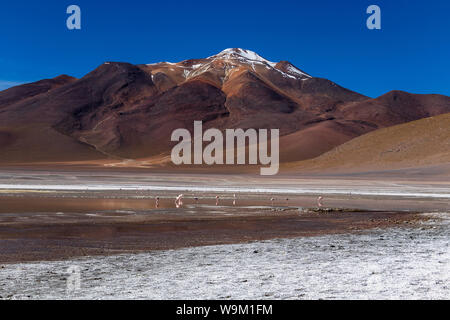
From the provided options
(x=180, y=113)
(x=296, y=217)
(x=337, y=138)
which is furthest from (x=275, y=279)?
(x=180, y=113)

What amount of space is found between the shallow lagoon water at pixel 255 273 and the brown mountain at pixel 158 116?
10833 cm

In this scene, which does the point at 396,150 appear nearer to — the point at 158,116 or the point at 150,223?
the point at 150,223

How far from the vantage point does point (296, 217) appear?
19.5 meters

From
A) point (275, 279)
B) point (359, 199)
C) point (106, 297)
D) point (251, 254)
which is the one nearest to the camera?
point (106, 297)

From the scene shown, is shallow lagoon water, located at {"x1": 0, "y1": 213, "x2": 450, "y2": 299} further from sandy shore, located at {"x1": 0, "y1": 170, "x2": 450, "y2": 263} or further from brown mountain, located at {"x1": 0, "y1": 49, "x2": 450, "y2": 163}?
brown mountain, located at {"x1": 0, "y1": 49, "x2": 450, "y2": 163}

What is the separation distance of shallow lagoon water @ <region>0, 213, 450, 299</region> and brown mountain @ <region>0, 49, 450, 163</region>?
108331 mm

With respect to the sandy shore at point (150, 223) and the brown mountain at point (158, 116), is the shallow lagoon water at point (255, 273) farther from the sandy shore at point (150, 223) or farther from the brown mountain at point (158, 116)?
the brown mountain at point (158, 116)

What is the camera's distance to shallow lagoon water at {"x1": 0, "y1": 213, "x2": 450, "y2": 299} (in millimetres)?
7141

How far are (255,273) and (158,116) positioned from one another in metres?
166

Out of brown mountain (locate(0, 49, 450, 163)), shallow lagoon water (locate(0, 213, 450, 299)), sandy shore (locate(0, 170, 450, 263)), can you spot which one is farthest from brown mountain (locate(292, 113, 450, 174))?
shallow lagoon water (locate(0, 213, 450, 299))

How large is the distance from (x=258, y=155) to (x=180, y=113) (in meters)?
→ 64.9

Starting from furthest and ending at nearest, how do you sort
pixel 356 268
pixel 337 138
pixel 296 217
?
pixel 337 138, pixel 296 217, pixel 356 268

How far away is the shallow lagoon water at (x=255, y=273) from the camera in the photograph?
7141 millimetres
